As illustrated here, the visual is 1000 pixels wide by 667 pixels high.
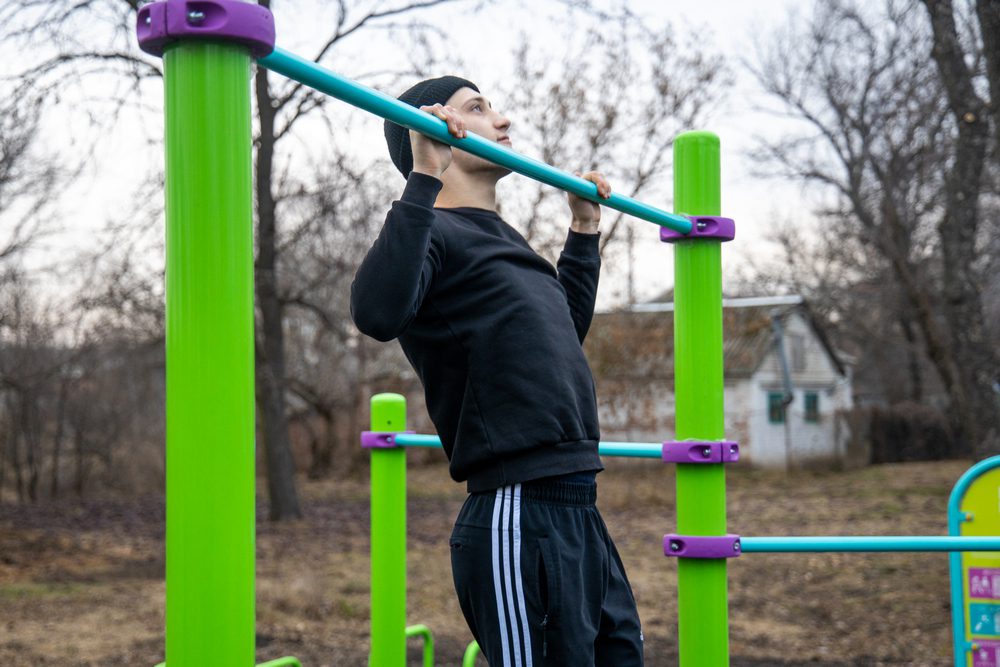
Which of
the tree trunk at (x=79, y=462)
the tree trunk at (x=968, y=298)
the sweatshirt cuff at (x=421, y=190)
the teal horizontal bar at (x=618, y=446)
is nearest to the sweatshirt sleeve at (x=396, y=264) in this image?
the sweatshirt cuff at (x=421, y=190)

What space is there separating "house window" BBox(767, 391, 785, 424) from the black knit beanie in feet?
63.9

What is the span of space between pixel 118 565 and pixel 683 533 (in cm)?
706

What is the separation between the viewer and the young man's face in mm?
1745

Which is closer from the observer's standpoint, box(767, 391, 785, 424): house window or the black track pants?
the black track pants

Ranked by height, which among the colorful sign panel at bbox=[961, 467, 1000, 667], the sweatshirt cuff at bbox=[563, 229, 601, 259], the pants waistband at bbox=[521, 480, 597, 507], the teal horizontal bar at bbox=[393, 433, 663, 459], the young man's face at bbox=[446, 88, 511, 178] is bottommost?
the colorful sign panel at bbox=[961, 467, 1000, 667]

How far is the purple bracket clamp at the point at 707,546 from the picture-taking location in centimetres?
181

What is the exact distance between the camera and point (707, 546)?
5.94ft

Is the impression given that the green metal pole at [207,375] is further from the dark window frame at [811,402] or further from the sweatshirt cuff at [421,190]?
the dark window frame at [811,402]

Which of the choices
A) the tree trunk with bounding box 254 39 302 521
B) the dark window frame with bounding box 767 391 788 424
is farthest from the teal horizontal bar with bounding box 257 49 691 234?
the dark window frame with bounding box 767 391 788 424

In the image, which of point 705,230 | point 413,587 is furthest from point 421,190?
point 413,587

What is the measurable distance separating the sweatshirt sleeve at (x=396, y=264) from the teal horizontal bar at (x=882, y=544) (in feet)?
2.40

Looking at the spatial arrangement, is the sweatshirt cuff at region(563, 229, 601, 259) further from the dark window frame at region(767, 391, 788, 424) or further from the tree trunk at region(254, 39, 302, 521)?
the dark window frame at region(767, 391, 788, 424)

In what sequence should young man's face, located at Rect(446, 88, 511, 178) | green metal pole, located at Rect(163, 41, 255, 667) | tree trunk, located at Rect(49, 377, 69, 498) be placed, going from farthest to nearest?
tree trunk, located at Rect(49, 377, 69, 498), young man's face, located at Rect(446, 88, 511, 178), green metal pole, located at Rect(163, 41, 255, 667)

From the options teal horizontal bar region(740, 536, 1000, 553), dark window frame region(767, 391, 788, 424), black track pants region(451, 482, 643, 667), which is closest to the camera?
black track pants region(451, 482, 643, 667)
